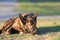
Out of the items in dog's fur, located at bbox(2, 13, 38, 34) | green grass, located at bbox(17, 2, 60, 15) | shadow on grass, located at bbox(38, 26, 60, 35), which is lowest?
green grass, located at bbox(17, 2, 60, 15)

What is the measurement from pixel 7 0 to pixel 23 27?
73.8ft

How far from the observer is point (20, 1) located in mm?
37781

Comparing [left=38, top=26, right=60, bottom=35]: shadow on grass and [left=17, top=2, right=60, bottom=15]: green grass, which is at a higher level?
[left=38, top=26, right=60, bottom=35]: shadow on grass

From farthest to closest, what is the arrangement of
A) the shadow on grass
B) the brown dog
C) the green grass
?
the green grass → the shadow on grass → the brown dog

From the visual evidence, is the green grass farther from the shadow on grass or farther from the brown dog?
the brown dog

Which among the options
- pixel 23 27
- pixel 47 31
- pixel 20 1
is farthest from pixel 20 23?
pixel 20 1

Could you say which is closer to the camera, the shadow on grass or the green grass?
Result: the shadow on grass

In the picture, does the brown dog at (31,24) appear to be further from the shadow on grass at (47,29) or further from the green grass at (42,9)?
the green grass at (42,9)

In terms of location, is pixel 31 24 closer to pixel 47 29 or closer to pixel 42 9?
pixel 47 29

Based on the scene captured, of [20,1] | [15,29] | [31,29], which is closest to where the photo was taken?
Answer: [31,29]

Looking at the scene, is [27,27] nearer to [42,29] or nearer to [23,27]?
[23,27]

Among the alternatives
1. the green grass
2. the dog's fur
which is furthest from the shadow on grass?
the green grass

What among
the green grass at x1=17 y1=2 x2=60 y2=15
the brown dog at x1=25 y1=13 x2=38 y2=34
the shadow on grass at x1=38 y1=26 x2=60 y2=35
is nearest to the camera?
the brown dog at x1=25 y1=13 x2=38 y2=34

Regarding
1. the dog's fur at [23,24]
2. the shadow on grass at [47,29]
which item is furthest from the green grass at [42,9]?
the dog's fur at [23,24]
